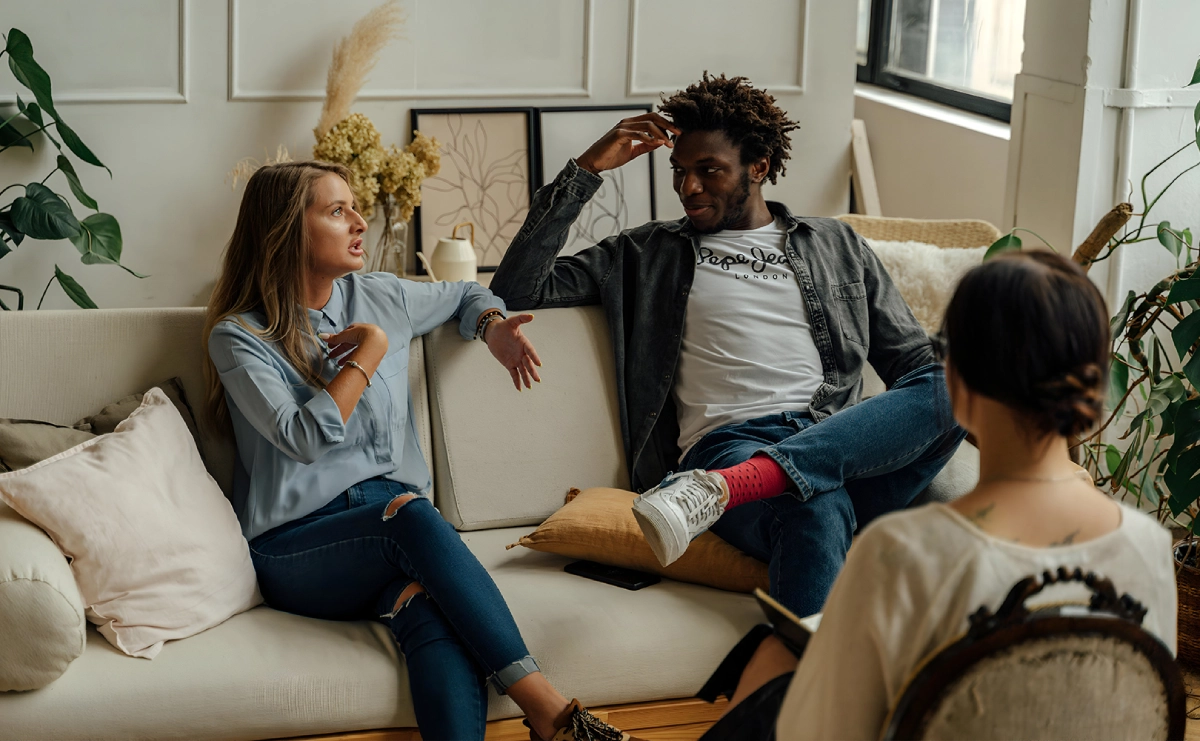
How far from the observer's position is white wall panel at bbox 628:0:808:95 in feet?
12.3

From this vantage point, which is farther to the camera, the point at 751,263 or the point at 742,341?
the point at 751,263

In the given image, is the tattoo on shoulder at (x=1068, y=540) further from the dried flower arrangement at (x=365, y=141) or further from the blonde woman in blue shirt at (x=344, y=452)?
the dried flower arrangement at (x=365, y=141)

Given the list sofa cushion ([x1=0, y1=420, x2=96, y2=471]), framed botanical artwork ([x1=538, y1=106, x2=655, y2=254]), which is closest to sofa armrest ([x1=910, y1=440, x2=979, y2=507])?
sofa cushion ([x1=0, y1=420, x2=96, y2=471])

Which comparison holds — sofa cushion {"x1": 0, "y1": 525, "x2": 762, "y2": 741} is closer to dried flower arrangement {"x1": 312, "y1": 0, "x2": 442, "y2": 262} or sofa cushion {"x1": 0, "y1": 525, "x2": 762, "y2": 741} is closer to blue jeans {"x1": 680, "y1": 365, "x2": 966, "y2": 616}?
blue jeans {"x1": 680, "y1": 365, "x2": 966, "y2": 616}

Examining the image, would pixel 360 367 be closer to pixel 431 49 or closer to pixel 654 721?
pixel 654 721

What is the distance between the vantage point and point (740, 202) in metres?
2.42

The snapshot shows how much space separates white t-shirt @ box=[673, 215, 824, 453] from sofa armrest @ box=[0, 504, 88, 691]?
117 cm

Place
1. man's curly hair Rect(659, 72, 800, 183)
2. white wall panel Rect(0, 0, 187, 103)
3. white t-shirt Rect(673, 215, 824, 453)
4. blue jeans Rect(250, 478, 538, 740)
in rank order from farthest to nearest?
white wall panel Rect(0, 0, 187, 103) → man's curly hair Rect(659, 72, 800, 183) → white t-shirt Rect(673, 215, 824, 453) → blue jeans Rect(250, 478, 538, 740)

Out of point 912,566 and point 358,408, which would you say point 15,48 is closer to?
point 358,408

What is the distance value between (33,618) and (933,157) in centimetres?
378

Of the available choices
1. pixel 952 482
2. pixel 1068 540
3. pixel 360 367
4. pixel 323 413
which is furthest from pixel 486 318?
pixel 1068 540

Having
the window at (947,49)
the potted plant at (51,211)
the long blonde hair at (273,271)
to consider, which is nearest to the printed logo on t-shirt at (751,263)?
the long blonde hair at (273,271)

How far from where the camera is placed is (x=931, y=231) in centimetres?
309

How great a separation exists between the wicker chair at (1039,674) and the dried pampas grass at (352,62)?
9.26ft
